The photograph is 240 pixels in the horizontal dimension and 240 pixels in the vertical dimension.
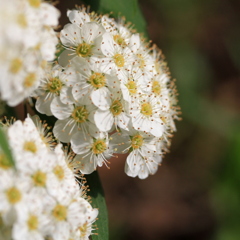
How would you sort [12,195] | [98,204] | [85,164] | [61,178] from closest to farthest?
1. [12,195]
2. [61,178]
3. [85,164]
4. [98,204]

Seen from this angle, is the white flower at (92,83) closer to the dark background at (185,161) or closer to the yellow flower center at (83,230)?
the yellow flower center at (83,230)

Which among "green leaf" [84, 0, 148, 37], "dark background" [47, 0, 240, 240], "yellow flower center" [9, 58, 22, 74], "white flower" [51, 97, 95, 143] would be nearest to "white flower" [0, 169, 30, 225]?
"yellow flower center" [9, 58, 22, 74]

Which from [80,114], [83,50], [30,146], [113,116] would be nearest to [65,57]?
[83,50]

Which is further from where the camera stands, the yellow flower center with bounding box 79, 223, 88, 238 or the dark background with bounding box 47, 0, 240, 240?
the dark background with bounding box 47, 0, 240, 240

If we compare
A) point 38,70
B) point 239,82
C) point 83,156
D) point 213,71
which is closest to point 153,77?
point 83,156

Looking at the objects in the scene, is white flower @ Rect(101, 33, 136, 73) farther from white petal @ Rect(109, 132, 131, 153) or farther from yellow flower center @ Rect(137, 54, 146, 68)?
white petal @ Rect(109, 132, 131, 153)

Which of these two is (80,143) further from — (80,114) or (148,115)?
(148,115)

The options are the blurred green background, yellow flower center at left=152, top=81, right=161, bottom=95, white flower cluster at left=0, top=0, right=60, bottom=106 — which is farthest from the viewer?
the blurred green background

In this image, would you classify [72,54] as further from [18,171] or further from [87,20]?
A: [18,171]
